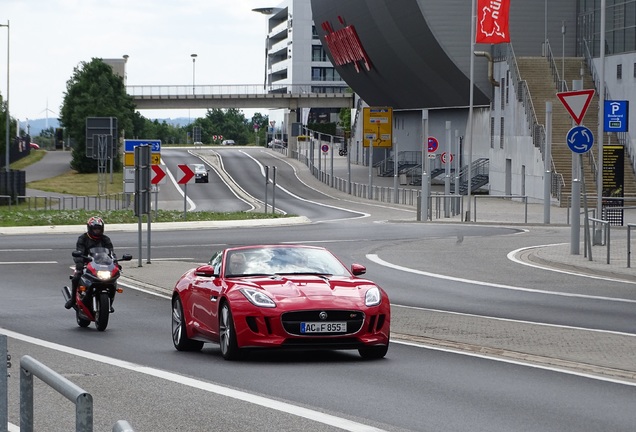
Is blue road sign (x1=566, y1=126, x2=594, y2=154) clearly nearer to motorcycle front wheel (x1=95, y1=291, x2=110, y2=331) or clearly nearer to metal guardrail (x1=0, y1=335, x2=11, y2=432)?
motorcycle front wheel (x1=95, y1=291, x2=110, y2=331)

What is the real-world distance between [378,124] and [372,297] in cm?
8854

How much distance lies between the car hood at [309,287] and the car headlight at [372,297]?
0.15ft

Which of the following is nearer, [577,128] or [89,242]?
[89,242]

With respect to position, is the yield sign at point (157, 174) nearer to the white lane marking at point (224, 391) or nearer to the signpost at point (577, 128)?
the signpost at point (577, 128)

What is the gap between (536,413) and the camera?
34.4ft

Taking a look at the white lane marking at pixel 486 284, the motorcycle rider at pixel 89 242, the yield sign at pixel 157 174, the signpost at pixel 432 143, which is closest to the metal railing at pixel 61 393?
the motorcycle rider at pixel 89 242

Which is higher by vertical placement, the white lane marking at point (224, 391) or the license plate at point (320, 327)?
the license plate at point (320, 327)

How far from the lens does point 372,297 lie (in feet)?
46.8

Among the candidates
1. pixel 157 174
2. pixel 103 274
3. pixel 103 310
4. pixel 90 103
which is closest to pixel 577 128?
pixel 103 274

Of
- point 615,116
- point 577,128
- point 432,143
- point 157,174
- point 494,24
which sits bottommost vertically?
point 157,174

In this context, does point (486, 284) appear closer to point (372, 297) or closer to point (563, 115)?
point (372, 297)

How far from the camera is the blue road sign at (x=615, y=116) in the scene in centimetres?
3731

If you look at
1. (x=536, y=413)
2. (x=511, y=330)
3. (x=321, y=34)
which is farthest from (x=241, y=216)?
(x=321, y=34)

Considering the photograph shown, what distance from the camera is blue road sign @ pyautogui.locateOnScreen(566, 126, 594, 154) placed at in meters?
29.5
